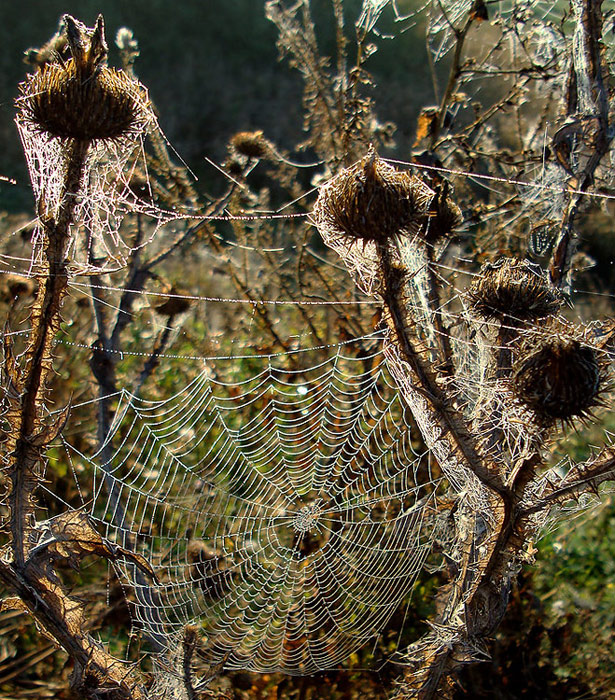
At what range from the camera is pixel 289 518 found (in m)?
3.10

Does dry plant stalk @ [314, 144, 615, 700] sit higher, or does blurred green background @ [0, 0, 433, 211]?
blurred green background @ [0, 0, 433, 211]

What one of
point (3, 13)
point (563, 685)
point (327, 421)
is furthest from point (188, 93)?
point (563, 685)

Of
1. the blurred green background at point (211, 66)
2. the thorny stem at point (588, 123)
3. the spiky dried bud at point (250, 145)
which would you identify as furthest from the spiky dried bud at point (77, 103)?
the blurred green background at point (211, 66)

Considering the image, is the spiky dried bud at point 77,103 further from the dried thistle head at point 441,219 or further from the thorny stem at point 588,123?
the thorny stem at point 588,123

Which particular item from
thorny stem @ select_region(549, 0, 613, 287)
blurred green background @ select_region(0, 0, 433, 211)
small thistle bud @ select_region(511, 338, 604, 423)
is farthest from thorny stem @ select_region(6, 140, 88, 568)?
blurred green background @ select_region(0, 0, 433, 211)

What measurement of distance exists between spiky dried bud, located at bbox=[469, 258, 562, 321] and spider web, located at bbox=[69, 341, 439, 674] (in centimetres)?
123

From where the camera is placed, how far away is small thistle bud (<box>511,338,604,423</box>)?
3.23ft

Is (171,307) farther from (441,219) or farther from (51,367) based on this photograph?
(51,367)

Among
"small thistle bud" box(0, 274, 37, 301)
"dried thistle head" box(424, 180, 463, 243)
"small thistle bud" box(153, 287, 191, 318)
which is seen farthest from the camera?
"small thistle bud" box(153, 287, 191, 318)

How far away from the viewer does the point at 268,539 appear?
314 cm

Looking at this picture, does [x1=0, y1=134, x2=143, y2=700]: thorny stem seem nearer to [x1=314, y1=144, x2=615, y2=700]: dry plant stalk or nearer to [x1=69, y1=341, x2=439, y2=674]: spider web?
[x1=314, y1=144, x2=615, y2=700]: dry plant stalk

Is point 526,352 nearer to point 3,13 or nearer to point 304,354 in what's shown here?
point 304,354

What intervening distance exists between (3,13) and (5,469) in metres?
15.9

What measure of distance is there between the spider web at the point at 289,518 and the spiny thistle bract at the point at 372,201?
1562 mm
